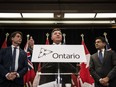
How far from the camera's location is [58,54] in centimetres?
238

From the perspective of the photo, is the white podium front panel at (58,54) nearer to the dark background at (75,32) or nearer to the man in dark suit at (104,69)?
the man in dark suit at (104,69)

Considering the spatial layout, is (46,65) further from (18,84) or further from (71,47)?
(18,84)

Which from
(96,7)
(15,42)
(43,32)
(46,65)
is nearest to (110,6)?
(96,7)

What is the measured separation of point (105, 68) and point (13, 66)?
145 centimetres

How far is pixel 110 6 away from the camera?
605cm

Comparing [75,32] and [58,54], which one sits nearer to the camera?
[58,54]

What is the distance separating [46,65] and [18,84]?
71cm

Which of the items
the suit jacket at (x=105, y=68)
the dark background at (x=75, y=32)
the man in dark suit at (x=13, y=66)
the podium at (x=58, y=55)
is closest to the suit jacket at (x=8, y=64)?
the man in dark suit at (x=13, y=66)

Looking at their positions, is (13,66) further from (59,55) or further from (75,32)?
→ (75,32)

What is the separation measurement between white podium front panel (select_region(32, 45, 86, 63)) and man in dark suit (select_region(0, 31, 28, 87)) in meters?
0.79

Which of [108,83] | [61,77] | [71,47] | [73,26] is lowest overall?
[108,83]

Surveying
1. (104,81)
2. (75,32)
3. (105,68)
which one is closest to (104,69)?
(105,68)

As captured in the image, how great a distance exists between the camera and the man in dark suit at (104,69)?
11.6 feet

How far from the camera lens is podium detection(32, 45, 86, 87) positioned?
7.67ft
